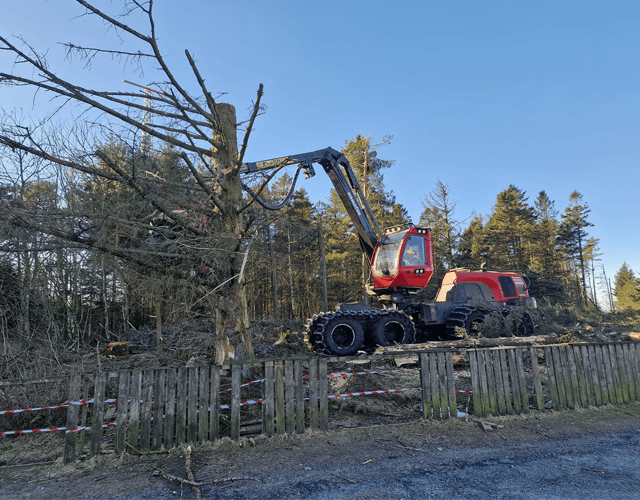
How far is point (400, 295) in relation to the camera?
1158 centimetres

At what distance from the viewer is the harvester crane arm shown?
9.70m

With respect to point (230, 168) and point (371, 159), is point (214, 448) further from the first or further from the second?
point (371, 159)

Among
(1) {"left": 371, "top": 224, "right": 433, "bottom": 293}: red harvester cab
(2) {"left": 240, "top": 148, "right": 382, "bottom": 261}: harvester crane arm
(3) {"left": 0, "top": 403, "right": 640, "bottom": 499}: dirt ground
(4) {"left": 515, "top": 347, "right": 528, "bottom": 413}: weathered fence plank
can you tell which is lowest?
(3) {"left": 0, "top": 403, "right": 640, "bottom": 499}: dirt ground

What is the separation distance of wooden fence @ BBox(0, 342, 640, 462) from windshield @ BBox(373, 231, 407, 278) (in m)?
4.69

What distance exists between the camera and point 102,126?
518 cm

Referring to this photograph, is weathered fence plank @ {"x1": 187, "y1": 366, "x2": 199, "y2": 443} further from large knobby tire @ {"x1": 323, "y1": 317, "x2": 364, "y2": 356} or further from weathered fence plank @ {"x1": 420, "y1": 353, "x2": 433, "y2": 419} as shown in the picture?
large knobby tire @ {"x1": 323, "y1": 317, "x2": 364, "y2": 356}

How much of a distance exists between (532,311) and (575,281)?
34.3 meters

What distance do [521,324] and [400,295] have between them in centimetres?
402

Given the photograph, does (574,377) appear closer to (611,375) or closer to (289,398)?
(611,375)

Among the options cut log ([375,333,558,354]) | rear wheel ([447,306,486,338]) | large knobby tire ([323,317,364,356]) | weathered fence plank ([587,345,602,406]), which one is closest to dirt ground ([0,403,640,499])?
weathered fence plank ([587,345,602,406])

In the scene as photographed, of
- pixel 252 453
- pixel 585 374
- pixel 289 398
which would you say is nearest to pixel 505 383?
pixel 585 374

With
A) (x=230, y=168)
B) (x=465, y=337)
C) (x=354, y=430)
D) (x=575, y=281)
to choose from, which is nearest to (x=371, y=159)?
(x=465, y=337)

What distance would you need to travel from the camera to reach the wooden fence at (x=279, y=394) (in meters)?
4.68

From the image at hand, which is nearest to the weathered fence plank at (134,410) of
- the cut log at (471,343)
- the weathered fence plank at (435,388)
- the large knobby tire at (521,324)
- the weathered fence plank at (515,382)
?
the weathered fence plank at (435,388)
